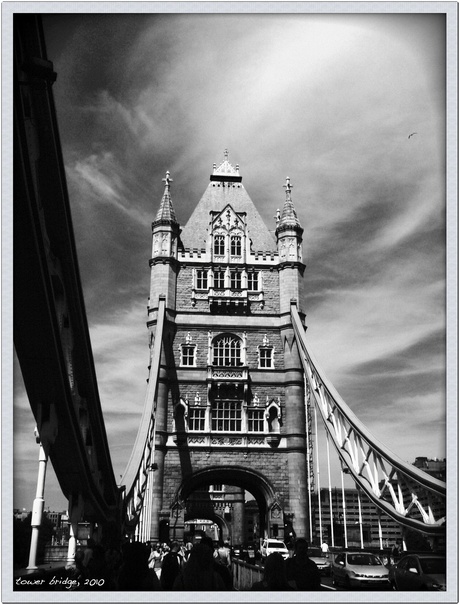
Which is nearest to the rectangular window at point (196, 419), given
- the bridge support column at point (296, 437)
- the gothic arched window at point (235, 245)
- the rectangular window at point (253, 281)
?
the bridge support column at point (296, 437)

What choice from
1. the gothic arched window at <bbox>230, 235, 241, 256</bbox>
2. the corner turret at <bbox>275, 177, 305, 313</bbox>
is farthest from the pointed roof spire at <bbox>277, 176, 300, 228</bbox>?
the gothic arched window at <bbox>230, 235, 241, 256</bbox>

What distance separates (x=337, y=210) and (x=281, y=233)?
16.0 metres

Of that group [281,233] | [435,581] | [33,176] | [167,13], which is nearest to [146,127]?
[167,13]

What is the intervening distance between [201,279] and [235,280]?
158 cm

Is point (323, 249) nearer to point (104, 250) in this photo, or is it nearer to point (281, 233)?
point (104, 250)

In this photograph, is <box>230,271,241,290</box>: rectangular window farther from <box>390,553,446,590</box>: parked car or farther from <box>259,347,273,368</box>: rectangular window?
<box>390,553,446,590</box>: parked car

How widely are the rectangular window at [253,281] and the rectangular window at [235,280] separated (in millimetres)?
513

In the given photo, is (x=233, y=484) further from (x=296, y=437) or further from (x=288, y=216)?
(x=288, y=216)

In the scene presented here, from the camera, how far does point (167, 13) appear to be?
9391 millimetres

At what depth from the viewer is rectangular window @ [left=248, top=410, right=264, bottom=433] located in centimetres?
2602

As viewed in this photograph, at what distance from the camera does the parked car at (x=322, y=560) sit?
51.5ft

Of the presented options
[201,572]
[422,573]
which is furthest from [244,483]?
[201,572]

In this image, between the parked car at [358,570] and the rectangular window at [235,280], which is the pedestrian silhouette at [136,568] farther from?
the rectangular window at [235,280]

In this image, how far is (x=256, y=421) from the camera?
86.0ft
